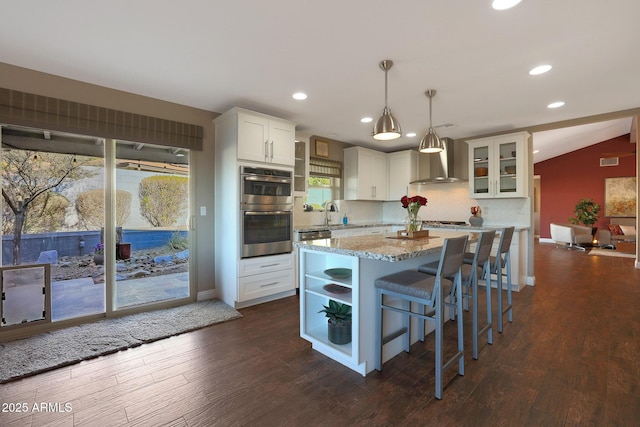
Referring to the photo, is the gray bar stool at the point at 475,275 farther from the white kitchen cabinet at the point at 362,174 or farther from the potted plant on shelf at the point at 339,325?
the white kitchen cabinet at the point at 362,174

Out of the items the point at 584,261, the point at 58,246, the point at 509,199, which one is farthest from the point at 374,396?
the point at 584,261

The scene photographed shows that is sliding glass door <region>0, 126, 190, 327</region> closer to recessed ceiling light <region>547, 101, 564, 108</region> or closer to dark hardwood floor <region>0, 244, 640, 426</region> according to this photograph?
dark hardwood floor <region>0, 244, 640, 426</region>

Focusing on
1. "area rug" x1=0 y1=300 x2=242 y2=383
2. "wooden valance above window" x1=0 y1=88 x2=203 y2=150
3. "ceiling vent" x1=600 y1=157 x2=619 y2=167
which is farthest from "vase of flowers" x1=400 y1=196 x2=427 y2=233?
"ceiling vent" x1=600 y1=157 x2=619 y2=167

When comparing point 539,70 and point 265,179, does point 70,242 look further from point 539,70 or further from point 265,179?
point 539,70

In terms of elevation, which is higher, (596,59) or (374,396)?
(596,59)

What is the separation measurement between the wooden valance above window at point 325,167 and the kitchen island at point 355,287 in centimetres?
277

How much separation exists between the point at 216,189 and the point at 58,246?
1658mm

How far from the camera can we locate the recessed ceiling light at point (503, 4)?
1.80 metres

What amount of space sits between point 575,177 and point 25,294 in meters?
13.3

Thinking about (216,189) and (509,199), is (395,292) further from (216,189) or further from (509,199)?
(509,199)

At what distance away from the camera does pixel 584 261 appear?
644 centimetres

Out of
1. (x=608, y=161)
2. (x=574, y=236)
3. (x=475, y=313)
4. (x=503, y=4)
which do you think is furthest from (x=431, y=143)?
(x=608, y=161)

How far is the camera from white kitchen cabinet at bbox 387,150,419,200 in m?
5.68

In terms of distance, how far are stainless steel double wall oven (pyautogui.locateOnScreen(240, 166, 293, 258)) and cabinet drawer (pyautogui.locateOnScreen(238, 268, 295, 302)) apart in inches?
10.9
